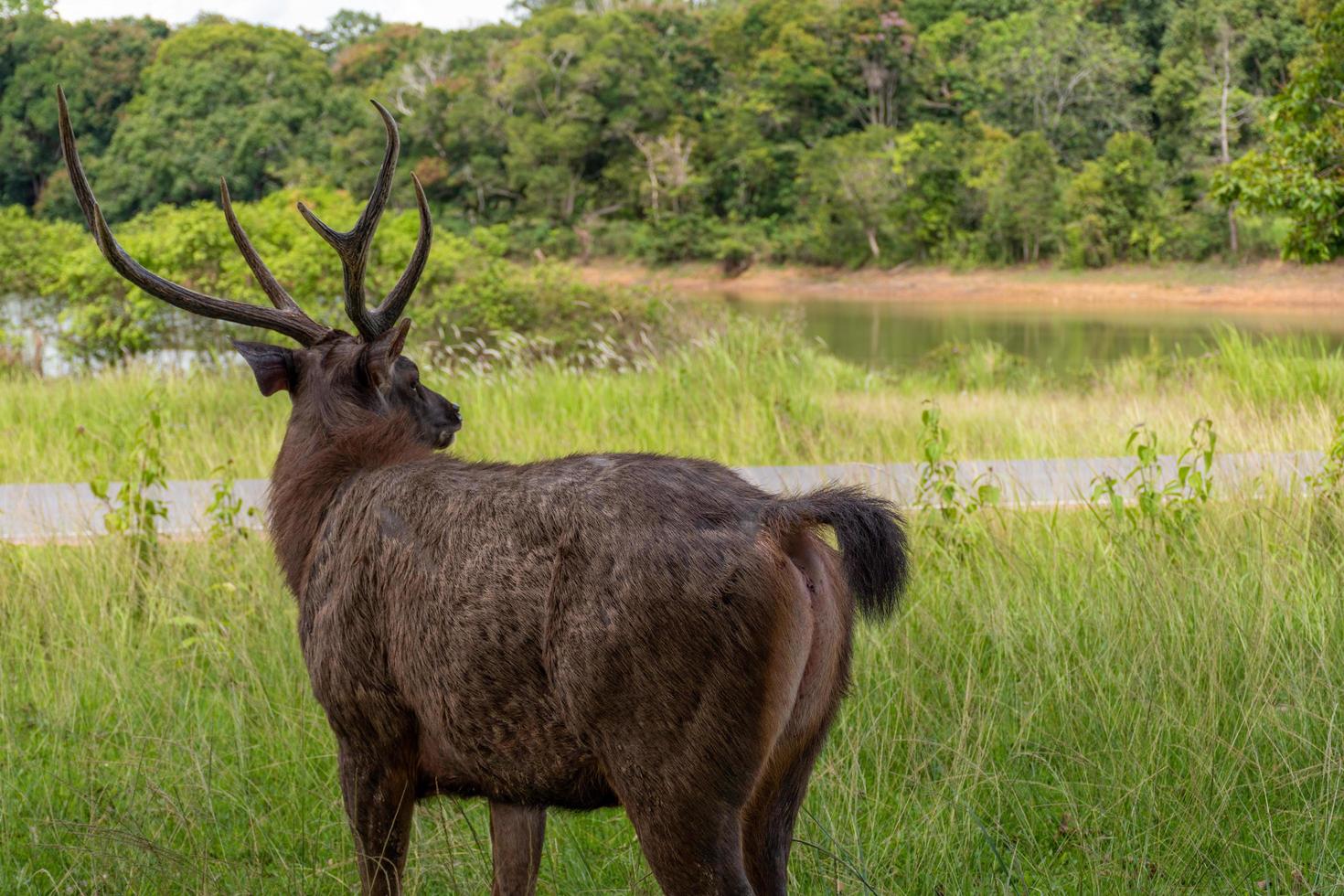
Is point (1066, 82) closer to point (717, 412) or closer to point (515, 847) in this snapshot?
point (717, 412)

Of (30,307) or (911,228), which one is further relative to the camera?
(911,228)

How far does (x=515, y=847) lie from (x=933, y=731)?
1485mm

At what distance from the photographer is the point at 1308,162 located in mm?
10609

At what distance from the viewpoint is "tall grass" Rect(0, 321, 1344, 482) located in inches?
328

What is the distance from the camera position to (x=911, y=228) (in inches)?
1641

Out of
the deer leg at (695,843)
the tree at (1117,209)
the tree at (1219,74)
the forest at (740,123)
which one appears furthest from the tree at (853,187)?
the deer leg at (695,843)

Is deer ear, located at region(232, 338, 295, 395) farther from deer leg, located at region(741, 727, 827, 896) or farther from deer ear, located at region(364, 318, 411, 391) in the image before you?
deer leg, located at region(741, 727, 827, 896)

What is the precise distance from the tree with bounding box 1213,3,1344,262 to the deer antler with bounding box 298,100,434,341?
8883 millimetres

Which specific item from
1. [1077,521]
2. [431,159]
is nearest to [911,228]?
[431,159]

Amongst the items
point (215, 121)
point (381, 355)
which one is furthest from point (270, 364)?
point (215, 121)

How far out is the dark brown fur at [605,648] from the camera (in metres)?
2.11

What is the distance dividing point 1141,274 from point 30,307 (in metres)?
27.7

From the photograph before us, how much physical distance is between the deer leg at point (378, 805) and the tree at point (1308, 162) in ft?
31.9

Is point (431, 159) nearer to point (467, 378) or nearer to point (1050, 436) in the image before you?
point (467, 378)
